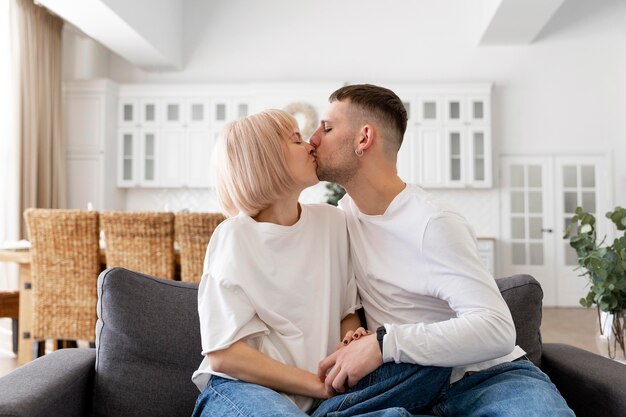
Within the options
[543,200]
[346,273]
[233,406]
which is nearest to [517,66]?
[543,200]

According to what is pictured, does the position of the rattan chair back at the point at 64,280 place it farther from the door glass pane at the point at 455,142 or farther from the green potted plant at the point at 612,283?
the door glass pane at the point at 455,142

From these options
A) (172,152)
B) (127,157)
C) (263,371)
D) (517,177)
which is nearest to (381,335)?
(263,371)

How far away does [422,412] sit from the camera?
52.5 inches

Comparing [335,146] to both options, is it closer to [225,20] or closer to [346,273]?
[346,273]

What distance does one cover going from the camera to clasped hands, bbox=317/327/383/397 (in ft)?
4.13

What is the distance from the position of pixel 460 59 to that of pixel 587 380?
237 inches

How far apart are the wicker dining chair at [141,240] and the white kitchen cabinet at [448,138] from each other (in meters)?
3.71

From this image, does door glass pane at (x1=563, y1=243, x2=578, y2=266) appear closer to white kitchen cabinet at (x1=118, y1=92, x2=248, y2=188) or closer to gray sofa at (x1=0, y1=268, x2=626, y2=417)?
white kitchen cabinet at (x1=118, y1=92, x2=248, y2=188)

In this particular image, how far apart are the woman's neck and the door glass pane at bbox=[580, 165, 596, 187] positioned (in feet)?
20.5

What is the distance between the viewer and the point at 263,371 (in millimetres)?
1297

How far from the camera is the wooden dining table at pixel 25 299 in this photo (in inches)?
143

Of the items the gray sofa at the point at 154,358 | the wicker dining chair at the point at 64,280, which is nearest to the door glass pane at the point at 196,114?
the wicker dining chair at the point at 64,280

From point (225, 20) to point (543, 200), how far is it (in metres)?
4.47

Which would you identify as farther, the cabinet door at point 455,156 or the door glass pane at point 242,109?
the door glass pane at point 242,109
